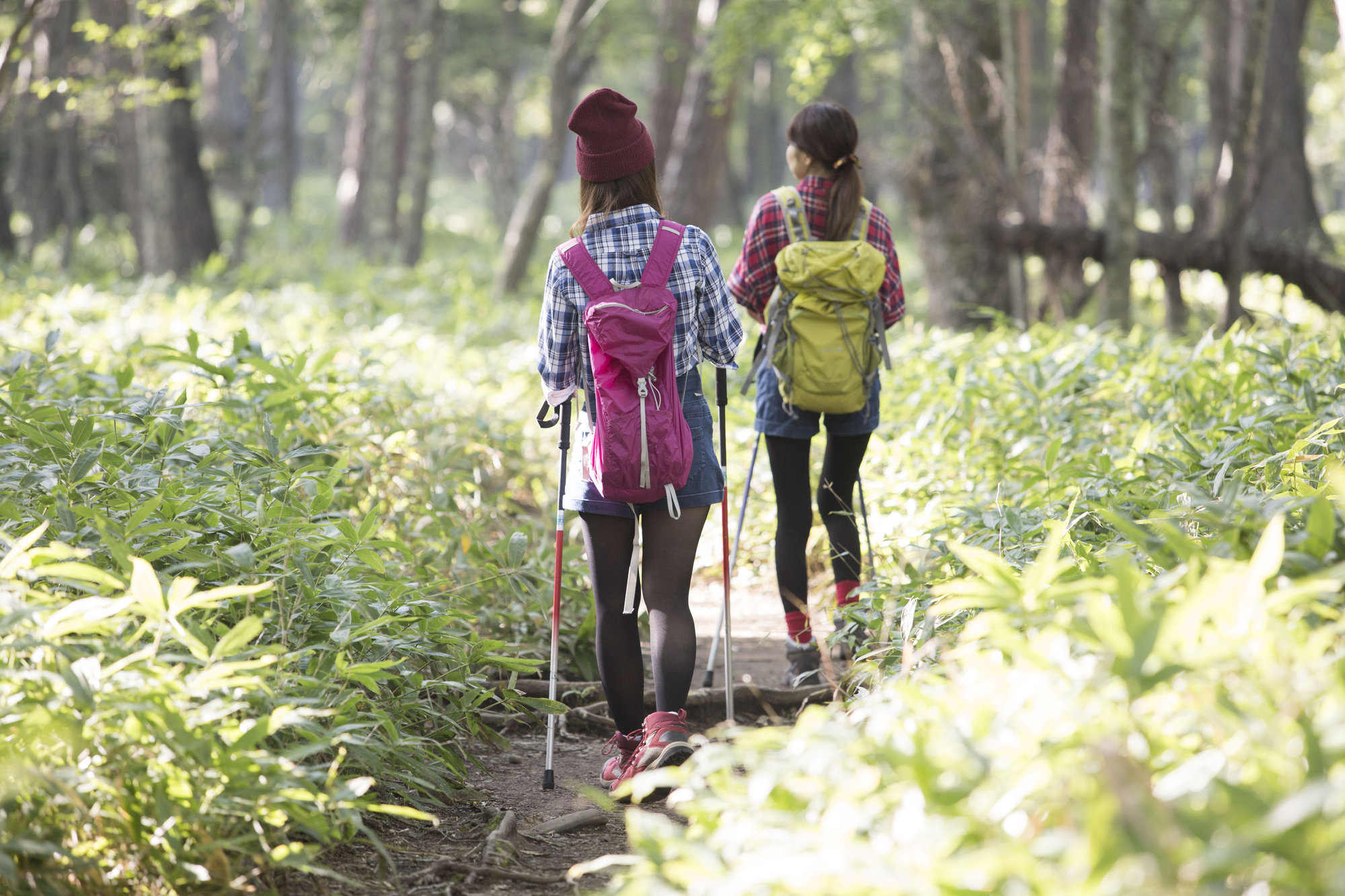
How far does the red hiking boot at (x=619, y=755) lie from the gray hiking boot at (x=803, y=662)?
1.00 m

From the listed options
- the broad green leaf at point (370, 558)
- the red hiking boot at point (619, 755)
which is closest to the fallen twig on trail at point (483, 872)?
the red hiking boot at point (619, 755)

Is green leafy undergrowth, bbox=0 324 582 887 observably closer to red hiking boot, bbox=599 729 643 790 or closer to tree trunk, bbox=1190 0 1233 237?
red hiking boot, bbox=599 729 643 790

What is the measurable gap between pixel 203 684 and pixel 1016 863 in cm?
167

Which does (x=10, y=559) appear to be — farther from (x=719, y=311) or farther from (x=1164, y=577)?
(x=1164, y=577)

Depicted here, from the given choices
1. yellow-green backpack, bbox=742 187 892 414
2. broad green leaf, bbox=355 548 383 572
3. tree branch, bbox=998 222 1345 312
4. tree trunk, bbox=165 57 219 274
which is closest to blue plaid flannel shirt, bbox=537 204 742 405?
yellow-green backpack, bbox=742 187 892 414

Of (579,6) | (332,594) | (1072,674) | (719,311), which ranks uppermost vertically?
(579,6)

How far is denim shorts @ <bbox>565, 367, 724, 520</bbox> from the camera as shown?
3.37 m

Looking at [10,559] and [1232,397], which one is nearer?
[10,559]

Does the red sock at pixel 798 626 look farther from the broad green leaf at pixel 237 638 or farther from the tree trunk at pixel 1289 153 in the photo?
the tree trunk at pixel 1289 153

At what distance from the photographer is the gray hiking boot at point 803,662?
14.3ft

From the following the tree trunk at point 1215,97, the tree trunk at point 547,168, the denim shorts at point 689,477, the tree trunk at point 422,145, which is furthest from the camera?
the tree trunk at point 422,145

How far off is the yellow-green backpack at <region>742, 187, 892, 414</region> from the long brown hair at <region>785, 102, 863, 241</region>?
0.22 ft

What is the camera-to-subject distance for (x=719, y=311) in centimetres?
348

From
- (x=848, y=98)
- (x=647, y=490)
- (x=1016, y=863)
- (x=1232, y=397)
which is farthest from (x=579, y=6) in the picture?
(x=848, y=98)
